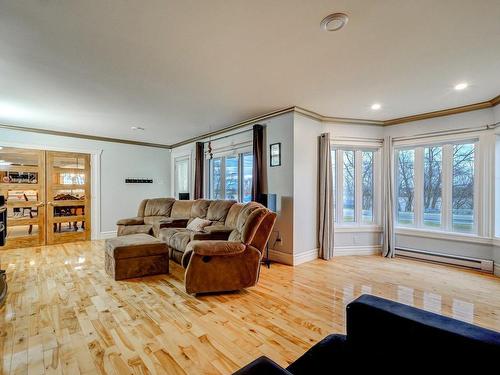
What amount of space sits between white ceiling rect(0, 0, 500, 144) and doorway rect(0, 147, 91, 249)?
144 cm

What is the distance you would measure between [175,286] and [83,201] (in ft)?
13.9

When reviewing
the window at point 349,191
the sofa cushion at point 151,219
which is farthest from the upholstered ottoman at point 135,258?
the window at point 349,191

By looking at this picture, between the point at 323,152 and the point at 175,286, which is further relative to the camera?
the point at 323,152

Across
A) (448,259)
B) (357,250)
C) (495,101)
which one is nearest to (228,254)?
(357,250)

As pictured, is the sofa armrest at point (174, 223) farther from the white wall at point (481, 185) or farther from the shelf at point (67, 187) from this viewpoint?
the white wall at point (481, 185)

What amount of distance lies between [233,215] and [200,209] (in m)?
1.12

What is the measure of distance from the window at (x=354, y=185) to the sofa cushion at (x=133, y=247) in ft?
10.6

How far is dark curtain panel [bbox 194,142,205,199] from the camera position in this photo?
20.3 feet

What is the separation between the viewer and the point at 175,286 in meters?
3.18

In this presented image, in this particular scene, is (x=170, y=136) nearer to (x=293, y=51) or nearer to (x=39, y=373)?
(x=293, y=51)

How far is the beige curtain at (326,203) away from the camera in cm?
445

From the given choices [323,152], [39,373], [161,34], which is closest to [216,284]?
[39,373]

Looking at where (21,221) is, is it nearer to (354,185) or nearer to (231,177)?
(231,177)

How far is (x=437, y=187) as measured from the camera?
4352mm
